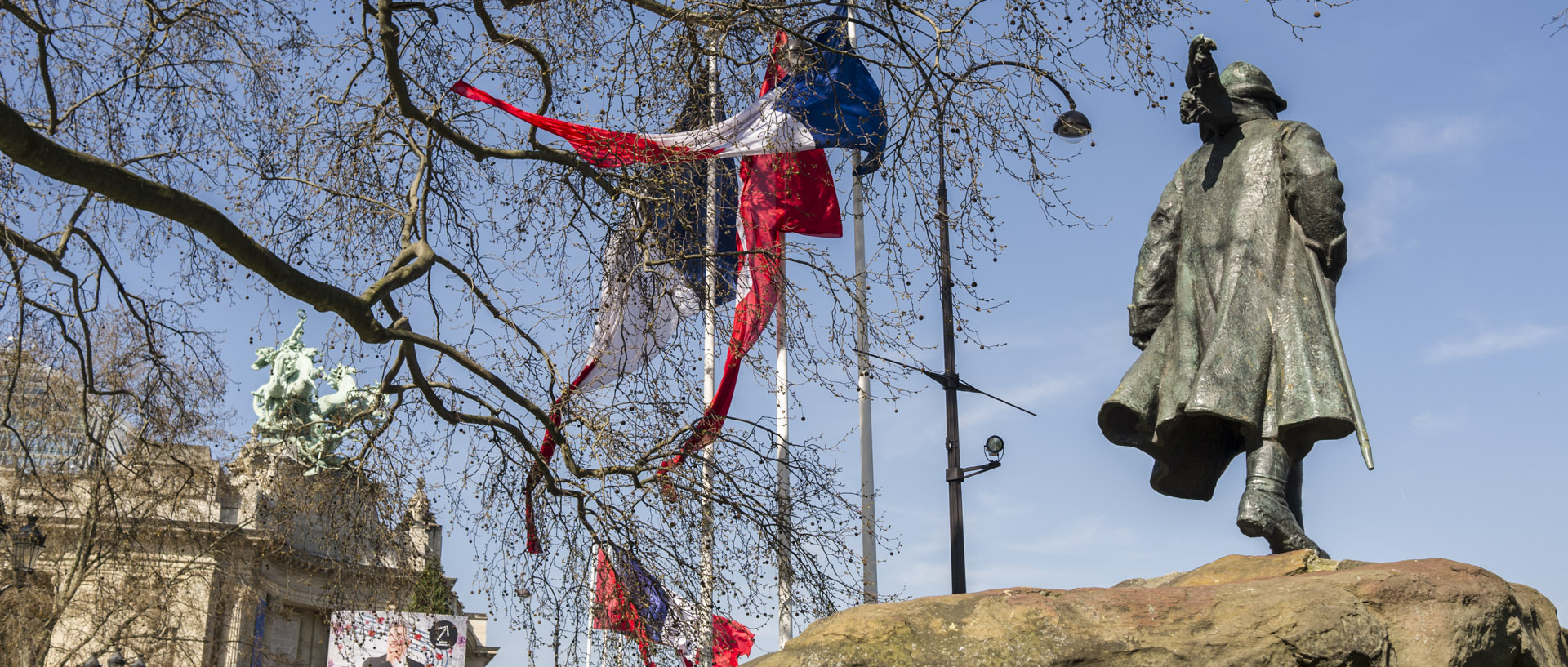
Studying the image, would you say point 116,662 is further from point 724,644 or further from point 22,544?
point 724,644

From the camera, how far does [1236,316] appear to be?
6.31m

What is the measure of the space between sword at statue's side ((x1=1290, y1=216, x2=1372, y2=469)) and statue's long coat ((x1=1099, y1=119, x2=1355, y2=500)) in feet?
0.05

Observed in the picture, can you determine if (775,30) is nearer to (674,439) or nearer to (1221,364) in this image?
(674,439)

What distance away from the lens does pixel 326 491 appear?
1188cm

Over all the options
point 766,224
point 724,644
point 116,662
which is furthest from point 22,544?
point 724,644

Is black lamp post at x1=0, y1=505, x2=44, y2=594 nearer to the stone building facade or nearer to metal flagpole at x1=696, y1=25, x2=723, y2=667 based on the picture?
the stone building facade

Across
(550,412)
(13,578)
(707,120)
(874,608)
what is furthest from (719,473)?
(13,578)

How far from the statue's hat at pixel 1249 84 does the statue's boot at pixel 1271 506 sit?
1.69 metres

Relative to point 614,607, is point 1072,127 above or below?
above

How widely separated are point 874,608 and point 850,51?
5.24 m

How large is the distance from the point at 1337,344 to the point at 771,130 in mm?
7098

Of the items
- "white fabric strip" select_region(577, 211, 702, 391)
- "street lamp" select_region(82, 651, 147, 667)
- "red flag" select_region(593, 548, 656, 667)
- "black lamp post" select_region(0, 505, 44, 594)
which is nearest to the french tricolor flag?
"white fabric strip" select_region(577, 211, 702, 391)

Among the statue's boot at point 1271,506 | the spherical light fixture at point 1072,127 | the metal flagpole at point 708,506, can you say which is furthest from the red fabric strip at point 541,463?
the statue's boot at point 1271,506

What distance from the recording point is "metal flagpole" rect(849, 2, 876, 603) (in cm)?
1077
